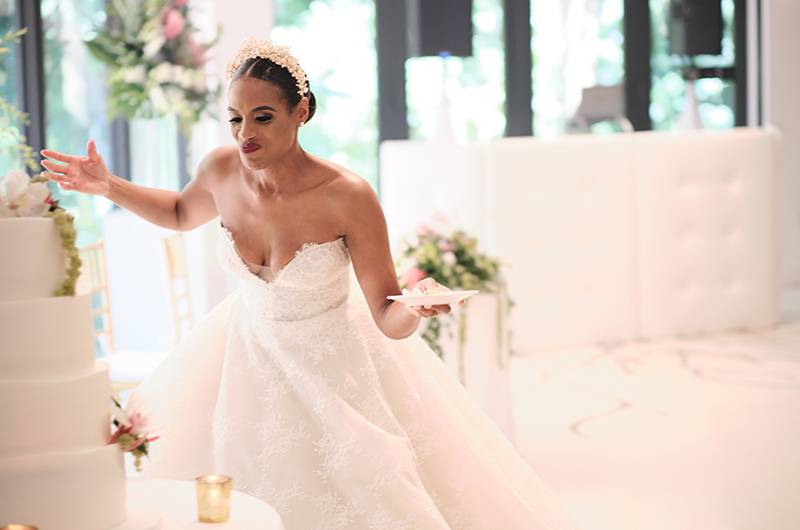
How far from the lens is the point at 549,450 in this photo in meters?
5.33

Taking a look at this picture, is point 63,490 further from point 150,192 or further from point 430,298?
point 150,192

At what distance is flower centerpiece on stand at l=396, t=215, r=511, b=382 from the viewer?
5.05 metres

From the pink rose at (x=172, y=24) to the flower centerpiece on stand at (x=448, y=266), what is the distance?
2166 mm

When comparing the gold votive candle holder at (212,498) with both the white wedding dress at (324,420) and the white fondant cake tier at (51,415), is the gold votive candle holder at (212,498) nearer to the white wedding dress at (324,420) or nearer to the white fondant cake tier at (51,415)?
the white fondant cake tier at (51,415)

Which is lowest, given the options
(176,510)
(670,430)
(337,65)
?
(670,430)

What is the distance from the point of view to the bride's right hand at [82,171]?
10.2 ft

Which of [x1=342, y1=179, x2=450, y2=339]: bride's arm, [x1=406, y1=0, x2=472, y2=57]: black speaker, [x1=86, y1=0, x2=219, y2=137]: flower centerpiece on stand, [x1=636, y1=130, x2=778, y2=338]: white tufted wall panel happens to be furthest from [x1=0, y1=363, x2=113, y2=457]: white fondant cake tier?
[x1=406, y1=0, x2=472, y2=57]: black speaker

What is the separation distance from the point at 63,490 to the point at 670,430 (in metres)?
3.78

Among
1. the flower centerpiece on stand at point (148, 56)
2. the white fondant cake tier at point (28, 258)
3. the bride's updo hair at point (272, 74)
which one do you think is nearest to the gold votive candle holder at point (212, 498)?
the white fondant cake tier at point (28, 258)

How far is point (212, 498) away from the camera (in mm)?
2412

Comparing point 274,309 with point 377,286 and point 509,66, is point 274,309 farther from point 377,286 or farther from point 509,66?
point 509,66

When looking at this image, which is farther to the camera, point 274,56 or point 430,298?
point 274,56

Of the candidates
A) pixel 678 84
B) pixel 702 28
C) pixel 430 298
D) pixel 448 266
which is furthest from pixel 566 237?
pixel 430 298

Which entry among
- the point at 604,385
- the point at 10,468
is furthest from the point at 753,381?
the point at 10,468
